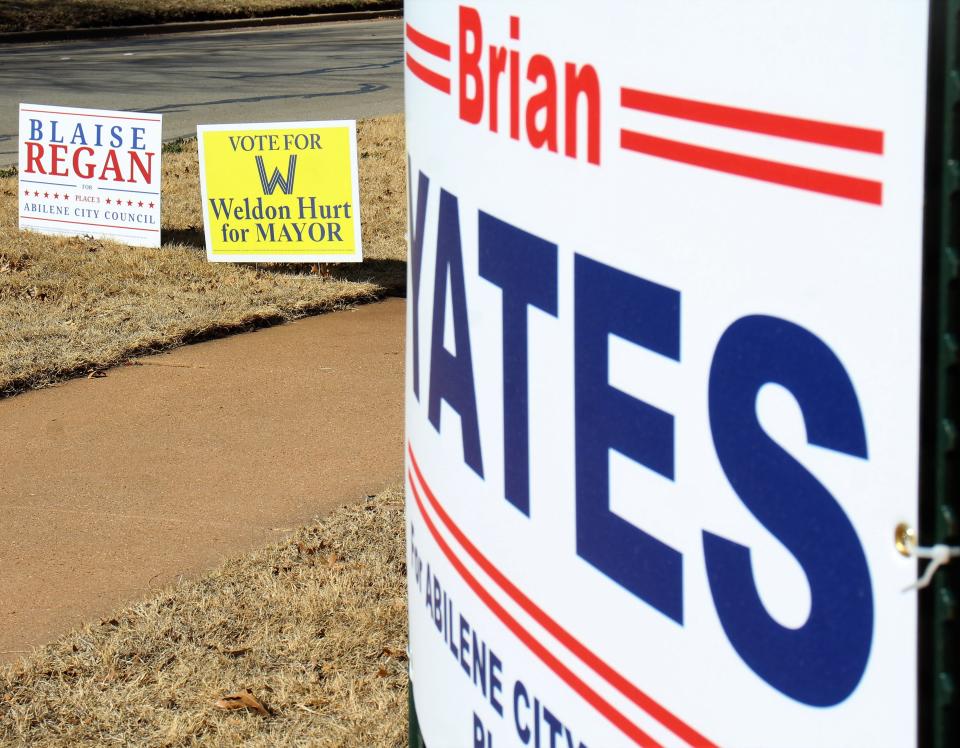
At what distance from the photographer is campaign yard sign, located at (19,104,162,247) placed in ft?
29.7

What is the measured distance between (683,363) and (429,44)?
85cm

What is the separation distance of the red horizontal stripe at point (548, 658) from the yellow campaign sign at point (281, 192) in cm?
659

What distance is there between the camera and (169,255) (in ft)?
29.0

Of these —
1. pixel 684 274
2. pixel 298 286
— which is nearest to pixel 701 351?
pixel 684 274

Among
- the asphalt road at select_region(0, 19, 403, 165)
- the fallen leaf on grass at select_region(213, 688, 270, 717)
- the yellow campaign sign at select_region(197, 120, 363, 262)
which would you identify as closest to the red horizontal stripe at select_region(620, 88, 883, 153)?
the fallen leaf on grass at select_region(213, 688, 270, 717)

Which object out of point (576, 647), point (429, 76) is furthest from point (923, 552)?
point (429, 76)

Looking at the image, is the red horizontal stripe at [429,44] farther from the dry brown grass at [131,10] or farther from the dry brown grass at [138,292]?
the dry brown grass at [131,10]

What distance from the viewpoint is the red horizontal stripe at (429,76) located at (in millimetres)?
1801

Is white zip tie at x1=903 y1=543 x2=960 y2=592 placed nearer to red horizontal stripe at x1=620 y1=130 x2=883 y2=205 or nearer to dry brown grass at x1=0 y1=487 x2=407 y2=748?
red horizontal stripe at x1=620 y1=130 x2=883 y2=205

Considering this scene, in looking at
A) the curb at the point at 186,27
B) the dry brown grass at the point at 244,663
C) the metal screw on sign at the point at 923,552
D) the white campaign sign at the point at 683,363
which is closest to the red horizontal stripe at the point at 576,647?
the white campaign sign at the point at 683,363

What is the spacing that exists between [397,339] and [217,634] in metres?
3.32

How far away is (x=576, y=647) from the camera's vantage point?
1.48 metres

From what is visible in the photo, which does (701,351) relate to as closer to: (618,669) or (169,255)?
(618,669)

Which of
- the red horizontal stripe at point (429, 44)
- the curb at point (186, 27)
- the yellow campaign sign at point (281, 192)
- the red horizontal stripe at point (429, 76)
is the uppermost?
the curb at point (186, 27)
